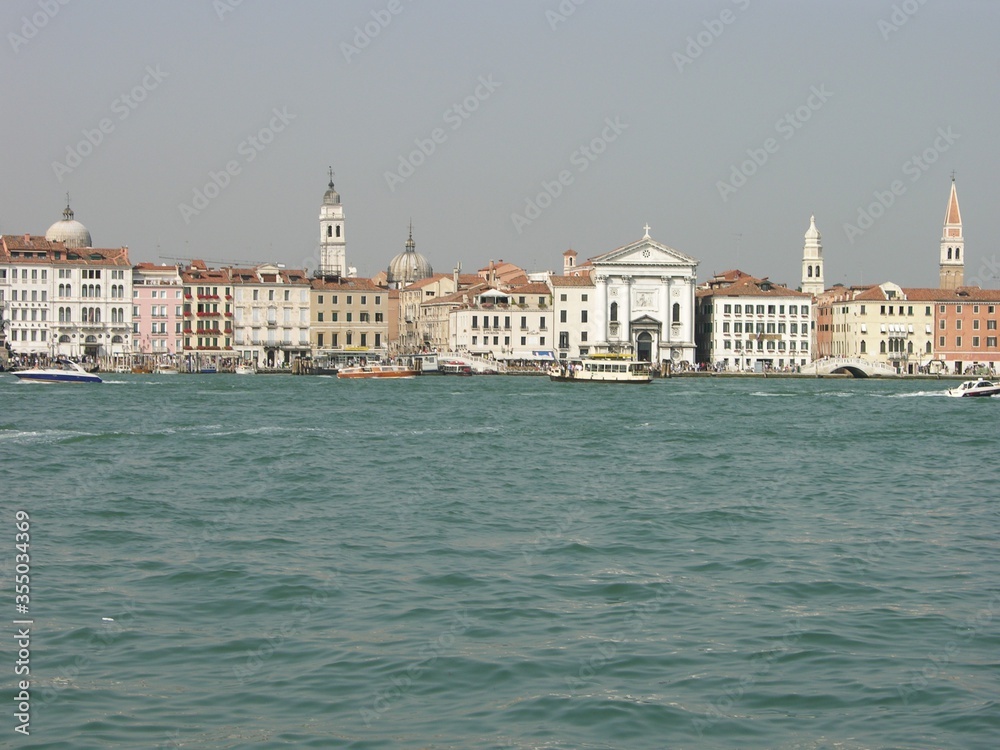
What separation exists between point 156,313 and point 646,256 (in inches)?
889

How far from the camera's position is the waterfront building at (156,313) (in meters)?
64.4

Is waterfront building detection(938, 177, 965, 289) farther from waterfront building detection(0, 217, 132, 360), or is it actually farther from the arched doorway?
waterfront building detection(0, 217, 132, 360)

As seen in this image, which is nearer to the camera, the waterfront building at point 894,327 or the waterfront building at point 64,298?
the waterfront building at point 64,298

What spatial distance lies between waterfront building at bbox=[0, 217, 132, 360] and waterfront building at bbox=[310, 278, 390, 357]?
8.79m

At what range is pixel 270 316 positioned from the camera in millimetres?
66438

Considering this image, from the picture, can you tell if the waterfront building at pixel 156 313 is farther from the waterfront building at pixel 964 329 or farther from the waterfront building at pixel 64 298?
the waterfront building at pixel 964 329

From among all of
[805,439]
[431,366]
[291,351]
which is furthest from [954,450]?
[291,351]

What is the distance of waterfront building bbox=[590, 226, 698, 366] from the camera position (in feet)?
214

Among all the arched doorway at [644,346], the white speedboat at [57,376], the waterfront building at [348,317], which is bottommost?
the white speedboat at [57,376]

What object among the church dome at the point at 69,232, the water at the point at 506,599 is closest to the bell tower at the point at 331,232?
the church dome at the point at 69,232

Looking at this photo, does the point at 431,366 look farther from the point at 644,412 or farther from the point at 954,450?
the point at 954,450

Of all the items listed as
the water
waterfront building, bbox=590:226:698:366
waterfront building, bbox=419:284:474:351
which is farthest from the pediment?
the water

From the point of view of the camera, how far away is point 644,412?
3238cm

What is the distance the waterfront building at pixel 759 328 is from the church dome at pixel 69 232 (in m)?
31.2
